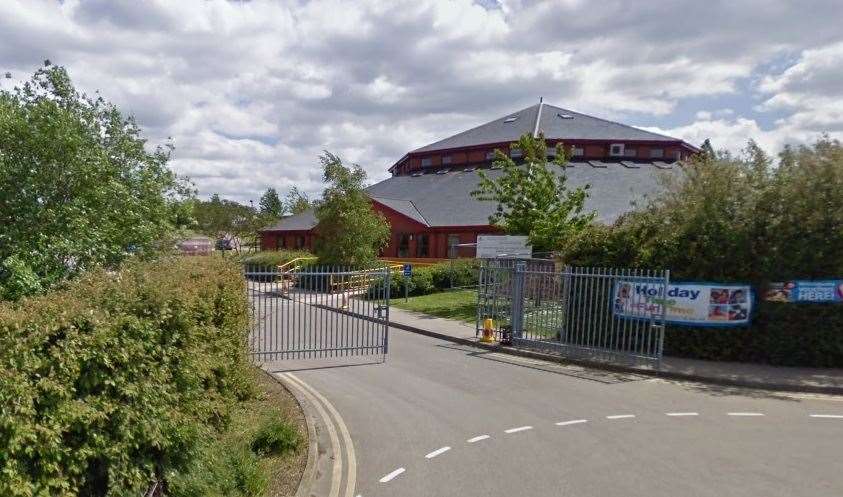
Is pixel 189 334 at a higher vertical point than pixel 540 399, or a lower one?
higher

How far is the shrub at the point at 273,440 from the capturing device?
655 cm

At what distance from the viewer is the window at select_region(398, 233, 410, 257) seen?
39.9 metres

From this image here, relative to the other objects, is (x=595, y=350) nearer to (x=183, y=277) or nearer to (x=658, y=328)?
(x=658, y=328)

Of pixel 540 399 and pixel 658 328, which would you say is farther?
pixel 658 328

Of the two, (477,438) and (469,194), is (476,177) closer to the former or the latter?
(469,194)

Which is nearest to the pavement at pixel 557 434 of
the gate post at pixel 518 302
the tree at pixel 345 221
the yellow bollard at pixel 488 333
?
the gate post at pixel 518 302

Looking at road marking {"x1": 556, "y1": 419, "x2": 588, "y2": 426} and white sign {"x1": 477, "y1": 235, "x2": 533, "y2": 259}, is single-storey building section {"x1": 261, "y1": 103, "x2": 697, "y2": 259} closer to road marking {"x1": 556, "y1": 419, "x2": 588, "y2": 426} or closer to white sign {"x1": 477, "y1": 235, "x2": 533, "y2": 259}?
white sign {"x1": 477, "y1": 235, "x2": 533, "y2": 259}

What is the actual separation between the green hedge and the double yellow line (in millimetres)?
1589

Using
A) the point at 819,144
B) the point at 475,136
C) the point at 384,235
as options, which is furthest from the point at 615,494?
the point at 475,136

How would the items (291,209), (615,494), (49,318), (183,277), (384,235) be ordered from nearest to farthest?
1. (49,318)
2. (615,494)
3. (183,277)
4. (384,235)
5. (291,209)

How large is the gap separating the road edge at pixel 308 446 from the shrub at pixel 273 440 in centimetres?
28

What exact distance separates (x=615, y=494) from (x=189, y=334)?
14.3ft

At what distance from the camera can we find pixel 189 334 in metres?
5.08

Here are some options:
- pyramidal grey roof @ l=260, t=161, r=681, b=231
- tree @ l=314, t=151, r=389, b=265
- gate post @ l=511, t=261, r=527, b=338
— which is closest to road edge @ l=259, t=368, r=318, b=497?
gate post @ l=511, t=261, r=527, b=338
